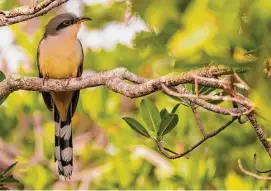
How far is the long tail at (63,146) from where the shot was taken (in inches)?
123

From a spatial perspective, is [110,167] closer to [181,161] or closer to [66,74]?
[181,161]

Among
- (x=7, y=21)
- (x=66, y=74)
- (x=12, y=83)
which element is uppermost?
(x=7, y=21)

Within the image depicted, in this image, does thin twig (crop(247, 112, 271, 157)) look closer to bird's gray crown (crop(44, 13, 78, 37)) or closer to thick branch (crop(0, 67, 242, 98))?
thick branch (crop(0, 67, 242, 98))

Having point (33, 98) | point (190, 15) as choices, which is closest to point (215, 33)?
point (190, 15)

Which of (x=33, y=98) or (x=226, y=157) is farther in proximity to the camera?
(x=33, y=98)

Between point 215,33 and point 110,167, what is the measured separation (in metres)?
2.94

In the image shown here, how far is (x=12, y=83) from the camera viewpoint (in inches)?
81.4

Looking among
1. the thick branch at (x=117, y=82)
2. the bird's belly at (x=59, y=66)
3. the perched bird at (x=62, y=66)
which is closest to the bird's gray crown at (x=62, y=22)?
the perched bird at (x=62, y=66)

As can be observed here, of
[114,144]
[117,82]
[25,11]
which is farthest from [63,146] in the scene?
[25,11]

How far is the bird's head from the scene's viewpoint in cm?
314

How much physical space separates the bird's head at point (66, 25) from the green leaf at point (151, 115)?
1306mm

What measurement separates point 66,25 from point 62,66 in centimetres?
34

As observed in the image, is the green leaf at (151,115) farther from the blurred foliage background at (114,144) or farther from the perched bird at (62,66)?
the perched bird at (62,66)

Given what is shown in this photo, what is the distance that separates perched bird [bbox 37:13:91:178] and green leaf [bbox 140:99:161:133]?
3.28 feet
